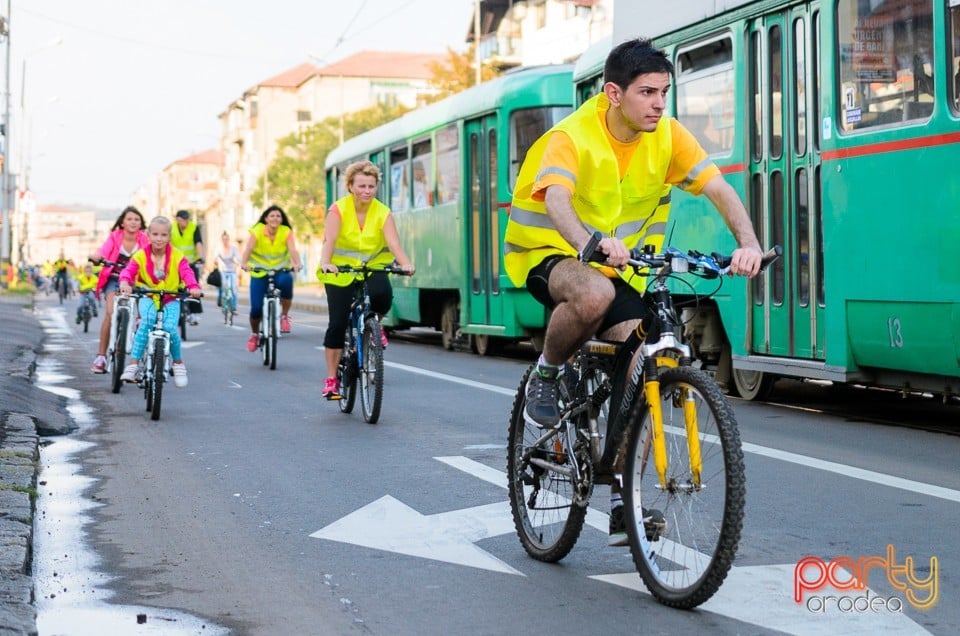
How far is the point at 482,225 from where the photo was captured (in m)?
19.8

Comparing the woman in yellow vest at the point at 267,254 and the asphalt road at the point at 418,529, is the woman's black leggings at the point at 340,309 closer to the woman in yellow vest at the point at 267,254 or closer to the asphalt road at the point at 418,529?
the asphalt road at the point at 418,529

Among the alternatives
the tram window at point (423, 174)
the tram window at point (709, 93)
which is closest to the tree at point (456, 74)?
the tram window at point (423, 174)

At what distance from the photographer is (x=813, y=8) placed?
1140 centimetres

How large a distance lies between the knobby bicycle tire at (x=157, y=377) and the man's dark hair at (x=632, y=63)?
6.84 meters

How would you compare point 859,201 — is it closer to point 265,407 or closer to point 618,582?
point 265,407

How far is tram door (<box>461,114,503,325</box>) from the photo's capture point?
63.3ft

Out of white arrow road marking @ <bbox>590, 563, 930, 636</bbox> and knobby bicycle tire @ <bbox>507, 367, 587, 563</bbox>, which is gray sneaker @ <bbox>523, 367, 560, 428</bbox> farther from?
white arrow road marking @ <bbox>590, 563, 930, 636</bbox>

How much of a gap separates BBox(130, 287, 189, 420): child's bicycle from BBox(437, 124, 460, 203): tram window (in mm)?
8292

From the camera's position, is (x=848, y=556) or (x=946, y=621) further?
(x=848, y=556)

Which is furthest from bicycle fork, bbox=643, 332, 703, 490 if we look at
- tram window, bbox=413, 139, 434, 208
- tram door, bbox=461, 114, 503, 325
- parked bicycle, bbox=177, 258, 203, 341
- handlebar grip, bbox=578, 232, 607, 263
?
tram window, bbox=413, 139, 434, 208

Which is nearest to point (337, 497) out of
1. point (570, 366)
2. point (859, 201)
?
point (570, 366)

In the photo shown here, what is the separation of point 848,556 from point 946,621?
42.8 inches

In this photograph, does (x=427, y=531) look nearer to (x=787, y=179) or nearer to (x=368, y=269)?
(x=368, y=269)

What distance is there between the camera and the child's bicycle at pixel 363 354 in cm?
1140
